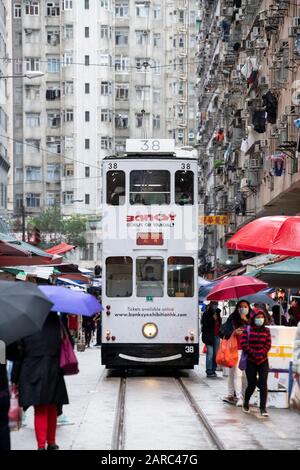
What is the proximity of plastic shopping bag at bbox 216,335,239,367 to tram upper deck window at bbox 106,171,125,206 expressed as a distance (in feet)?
20.2

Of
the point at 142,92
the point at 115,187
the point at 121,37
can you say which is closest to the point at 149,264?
the point at 115,187

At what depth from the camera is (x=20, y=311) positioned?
958cm

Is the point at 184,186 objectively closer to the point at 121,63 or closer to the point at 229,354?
the point at 229,354

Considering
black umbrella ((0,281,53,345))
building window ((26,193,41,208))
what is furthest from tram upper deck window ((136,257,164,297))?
building window ((26,193,41,208))

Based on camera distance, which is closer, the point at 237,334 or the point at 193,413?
the point at 193,413

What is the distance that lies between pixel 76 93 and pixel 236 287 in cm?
8117

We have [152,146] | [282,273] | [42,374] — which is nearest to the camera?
[42,374]

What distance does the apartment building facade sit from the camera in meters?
35.2

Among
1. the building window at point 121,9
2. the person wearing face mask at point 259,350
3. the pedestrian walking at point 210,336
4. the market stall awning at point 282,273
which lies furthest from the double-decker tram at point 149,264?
the building window at point 121,9

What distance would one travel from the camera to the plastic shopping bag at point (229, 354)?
19.6 meters

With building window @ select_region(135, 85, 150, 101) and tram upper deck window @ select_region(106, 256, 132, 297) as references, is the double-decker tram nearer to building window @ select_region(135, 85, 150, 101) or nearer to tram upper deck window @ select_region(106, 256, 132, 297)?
tram upper deck window @ select_region(106, 256, 132, 297)

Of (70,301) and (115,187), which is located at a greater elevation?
(115,187)

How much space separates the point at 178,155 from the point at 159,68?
8178 cm

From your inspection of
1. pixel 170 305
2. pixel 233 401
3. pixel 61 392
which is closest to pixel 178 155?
pixel 170 305
